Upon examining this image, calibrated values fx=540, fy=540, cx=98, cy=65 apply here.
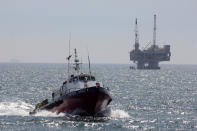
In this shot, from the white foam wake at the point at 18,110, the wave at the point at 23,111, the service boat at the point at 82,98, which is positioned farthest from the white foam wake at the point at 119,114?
A: the white foam wake at the point at 18,110

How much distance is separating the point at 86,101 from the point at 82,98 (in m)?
0.67

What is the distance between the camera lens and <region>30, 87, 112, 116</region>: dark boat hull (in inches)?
2805

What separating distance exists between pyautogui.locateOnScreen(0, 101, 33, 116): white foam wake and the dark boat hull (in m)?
10.2

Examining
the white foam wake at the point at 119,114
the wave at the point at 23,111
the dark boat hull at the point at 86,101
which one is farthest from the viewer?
the wave at the point at 23,111

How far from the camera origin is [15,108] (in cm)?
8906

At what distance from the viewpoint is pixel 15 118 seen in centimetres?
7350

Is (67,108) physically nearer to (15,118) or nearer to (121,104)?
(15,118)

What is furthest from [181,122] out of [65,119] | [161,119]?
[65,119]

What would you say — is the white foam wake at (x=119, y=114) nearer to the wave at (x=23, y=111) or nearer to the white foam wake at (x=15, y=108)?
the wave at (x=23, y=111)

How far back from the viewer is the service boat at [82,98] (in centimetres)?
7131

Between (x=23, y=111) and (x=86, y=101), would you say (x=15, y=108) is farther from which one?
Result: (x=86, y=101)

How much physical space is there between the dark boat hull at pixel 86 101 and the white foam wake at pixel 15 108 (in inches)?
403

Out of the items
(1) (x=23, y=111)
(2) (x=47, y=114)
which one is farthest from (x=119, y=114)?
(1) (x=23, y=111)

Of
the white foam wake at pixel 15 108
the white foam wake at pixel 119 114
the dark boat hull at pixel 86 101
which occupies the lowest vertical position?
the white foam wake at pixel 15 108
